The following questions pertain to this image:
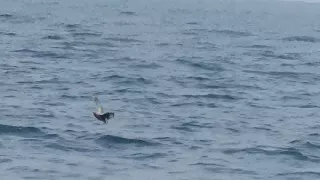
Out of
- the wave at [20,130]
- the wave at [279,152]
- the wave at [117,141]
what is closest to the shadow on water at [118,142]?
the wave at [117,141]

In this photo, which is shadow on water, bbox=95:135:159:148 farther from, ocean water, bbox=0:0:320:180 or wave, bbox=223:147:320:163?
wave, bbox=223:147:320:163

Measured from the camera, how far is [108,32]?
59.0 m

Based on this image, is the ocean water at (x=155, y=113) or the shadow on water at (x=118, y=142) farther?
the shadow on water at (x=118, y=142)

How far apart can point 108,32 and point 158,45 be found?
10.4 m

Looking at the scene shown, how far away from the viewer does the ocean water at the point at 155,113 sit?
17.9 meters

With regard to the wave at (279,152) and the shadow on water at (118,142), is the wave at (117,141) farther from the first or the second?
the wave at (279,152)

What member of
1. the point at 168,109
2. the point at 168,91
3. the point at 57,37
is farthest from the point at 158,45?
the point at 168,109

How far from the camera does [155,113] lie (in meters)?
24.4

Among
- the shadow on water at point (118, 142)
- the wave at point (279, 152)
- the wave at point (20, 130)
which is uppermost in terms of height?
the wave at point (20, 130)

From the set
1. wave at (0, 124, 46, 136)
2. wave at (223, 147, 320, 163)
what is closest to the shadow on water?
wave at (0, 124, 46, 136)

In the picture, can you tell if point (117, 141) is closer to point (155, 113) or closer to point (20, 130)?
point (20, 130)

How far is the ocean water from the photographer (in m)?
17.9

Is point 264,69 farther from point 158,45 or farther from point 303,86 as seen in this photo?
point 158,45

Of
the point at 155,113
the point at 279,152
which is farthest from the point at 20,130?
the point at 279,152
